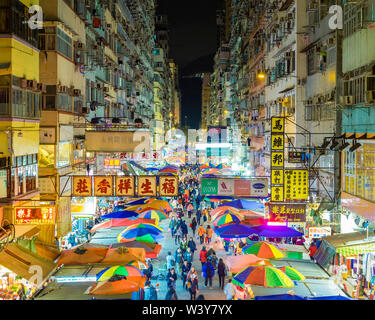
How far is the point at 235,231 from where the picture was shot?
19.8 meters

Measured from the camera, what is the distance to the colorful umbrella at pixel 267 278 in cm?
1248

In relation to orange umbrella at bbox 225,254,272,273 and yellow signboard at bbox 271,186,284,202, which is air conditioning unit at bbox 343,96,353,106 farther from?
orange umbrella at bbox 225,254,272,273

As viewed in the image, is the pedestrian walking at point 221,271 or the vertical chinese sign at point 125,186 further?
the vertical chinese sign at point 125,186

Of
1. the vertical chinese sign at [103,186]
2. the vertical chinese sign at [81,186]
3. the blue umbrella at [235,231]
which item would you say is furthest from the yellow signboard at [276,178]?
the vertical chinese sign at [81,186]

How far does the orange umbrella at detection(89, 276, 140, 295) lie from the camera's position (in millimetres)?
11922

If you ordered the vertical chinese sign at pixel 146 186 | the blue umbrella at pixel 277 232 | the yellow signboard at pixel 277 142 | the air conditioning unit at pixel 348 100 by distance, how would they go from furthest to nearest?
the blue umbrella at pixel 277 232 < the vertical chinese sign at pixel 146 186 < the yellow signboard at pixel 277 142 < the air conditioning unit at pixel 348 100

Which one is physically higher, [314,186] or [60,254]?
[314,186]

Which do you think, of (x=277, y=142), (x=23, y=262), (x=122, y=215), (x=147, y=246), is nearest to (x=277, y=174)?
(x=277, y=142)

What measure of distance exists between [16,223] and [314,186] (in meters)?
14.7

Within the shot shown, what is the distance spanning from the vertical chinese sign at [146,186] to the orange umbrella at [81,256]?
125 inches

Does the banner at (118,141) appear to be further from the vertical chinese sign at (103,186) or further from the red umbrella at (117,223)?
the red umbrella at (117,223)

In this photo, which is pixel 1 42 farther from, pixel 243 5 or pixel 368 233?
pixel 243 5

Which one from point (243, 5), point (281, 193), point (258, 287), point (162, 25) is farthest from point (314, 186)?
point (162, 25)
